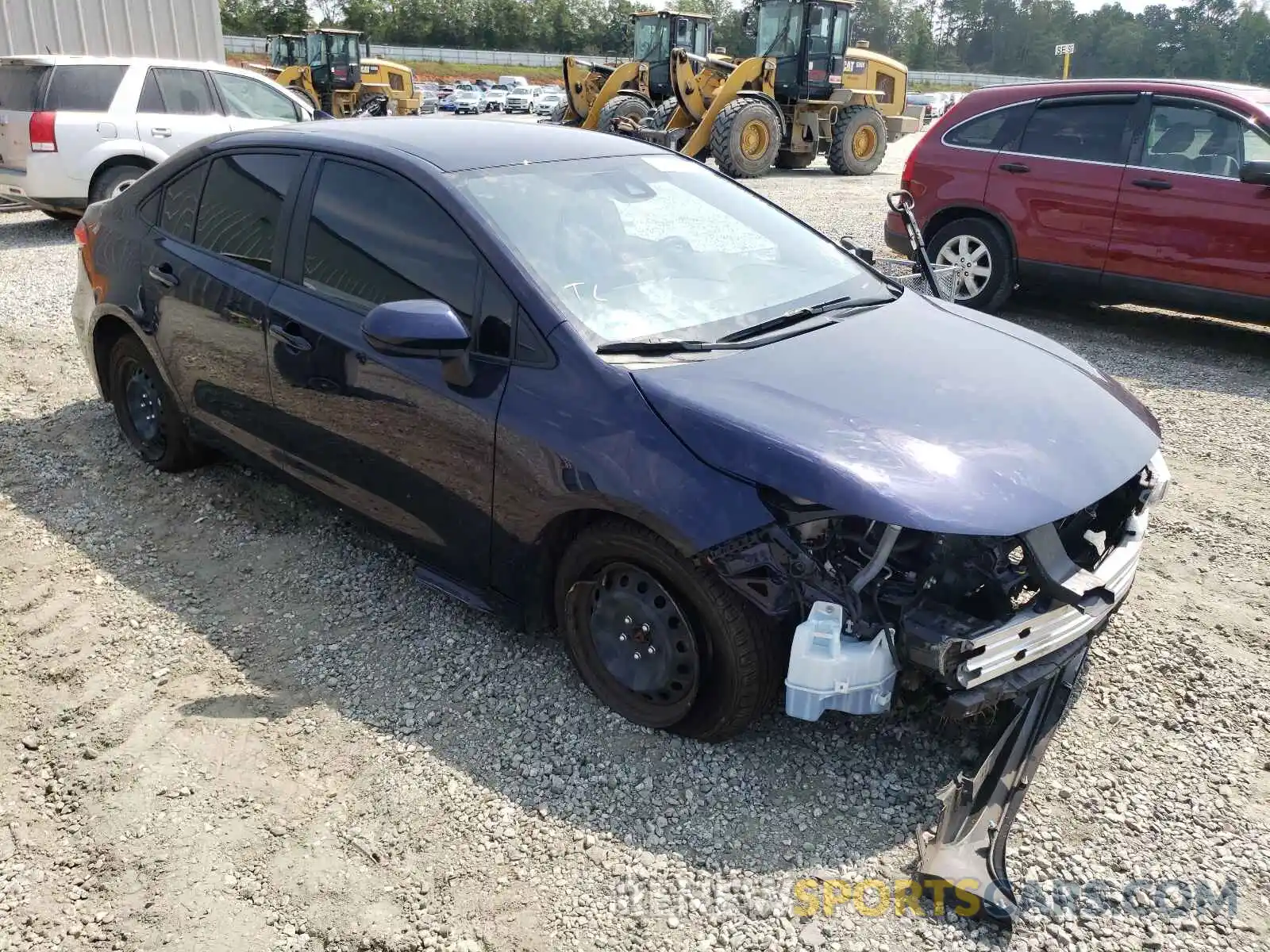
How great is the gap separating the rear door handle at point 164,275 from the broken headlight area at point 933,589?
2.90 meters

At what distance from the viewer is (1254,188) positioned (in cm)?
650

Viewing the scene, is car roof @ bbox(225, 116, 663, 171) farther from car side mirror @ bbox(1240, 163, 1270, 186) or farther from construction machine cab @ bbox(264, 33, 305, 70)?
construction machine cab @ bbox(264, 33, 305, 70)

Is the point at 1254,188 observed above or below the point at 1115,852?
above

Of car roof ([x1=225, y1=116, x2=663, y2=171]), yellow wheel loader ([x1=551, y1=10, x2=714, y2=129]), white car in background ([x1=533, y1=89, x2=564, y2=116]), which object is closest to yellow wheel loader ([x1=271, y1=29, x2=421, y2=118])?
yellow wheel loader ([x1=551, y1=10, x2=714, y2=129])

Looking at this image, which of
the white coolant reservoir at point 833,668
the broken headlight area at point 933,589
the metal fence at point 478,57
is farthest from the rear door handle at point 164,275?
the metal fence at point 478,57

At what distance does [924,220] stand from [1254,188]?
236 cm

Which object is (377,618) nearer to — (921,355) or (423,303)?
(423,303)

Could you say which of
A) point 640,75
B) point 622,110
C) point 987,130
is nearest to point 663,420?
point 987,130

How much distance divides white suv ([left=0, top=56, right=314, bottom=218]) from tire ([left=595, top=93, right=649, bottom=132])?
8340mm

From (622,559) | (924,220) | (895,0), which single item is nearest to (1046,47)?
(895,0)

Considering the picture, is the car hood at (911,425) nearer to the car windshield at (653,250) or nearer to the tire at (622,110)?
the car windshield at (653,250)

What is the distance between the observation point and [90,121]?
9.86 metres

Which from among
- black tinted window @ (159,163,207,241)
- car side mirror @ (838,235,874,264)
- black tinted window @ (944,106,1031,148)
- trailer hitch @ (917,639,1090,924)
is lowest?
trailer hitch @ (917,639,1090,924)

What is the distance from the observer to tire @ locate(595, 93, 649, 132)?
58.5 ft
